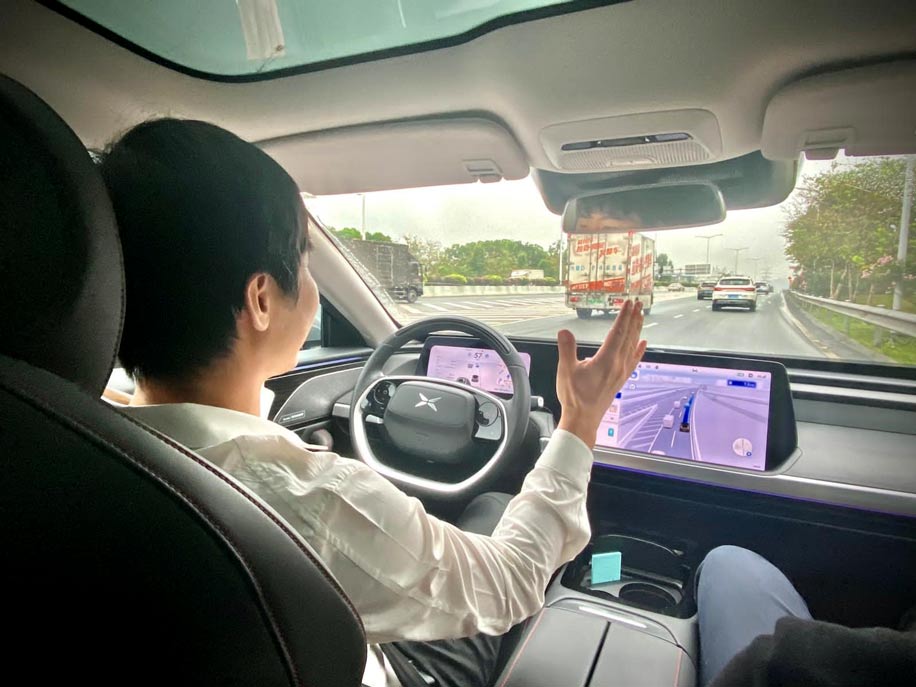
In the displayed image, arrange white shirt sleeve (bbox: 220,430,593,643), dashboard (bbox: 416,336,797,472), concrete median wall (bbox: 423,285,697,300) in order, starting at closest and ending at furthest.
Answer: white shirt sleeve (bbox: 220,430,593,643) → dashboard (bbox: 416,336,797,472) → concrete median wall (bbox: 423,285,697,300)

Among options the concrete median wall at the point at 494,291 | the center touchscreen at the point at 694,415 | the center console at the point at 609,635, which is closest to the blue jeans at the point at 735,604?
the center console at the point at 609,635

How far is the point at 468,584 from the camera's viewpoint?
998 millimetres

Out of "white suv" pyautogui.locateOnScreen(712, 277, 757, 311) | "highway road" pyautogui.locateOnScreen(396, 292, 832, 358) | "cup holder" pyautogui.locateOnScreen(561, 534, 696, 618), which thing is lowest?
"cup holder" pyautogui.locateOnScreen(561, 534, 696, 618)

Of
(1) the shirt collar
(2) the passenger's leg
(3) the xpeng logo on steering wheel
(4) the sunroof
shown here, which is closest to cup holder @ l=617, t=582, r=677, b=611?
(2) the passenger's leg

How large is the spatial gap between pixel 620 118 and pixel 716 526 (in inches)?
67.5

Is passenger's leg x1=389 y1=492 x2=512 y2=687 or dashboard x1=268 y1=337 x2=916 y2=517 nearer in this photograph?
passenger's leg x1=389 y1=492 x2=512 y2=687

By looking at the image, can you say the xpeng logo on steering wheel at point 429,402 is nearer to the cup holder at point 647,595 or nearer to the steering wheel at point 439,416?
the steering wheel at point 439,416

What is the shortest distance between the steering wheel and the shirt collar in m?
1.32

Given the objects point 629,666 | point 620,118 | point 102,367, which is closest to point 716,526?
point 629,666

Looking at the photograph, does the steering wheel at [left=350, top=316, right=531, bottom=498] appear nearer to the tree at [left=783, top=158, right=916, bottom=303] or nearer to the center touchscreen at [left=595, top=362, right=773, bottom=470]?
the center touchscreen at [left=595, top=362, right=773, bottom=470]

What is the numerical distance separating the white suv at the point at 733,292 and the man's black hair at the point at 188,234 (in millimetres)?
2473

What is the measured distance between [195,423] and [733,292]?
2742 mm

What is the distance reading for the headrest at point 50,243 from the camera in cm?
66

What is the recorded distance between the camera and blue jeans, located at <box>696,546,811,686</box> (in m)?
1.64
